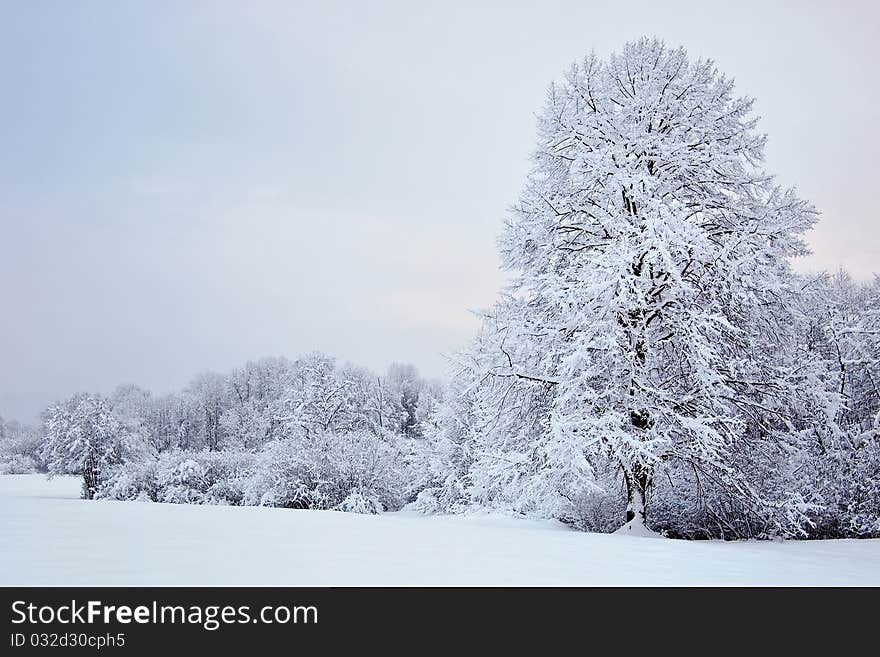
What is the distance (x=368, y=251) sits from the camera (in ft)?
293

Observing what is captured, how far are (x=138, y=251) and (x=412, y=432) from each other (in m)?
37.0

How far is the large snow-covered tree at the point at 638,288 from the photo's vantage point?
384 inches

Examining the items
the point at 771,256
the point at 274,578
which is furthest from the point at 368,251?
the point at 274,578

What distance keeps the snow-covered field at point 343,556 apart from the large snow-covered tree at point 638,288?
2779mm

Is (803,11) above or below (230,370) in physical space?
above

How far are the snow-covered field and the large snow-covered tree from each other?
9.12 ft

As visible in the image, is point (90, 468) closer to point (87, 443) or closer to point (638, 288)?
point (87, 443)

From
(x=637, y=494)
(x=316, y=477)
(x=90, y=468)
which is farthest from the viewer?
(x=90, y=468)

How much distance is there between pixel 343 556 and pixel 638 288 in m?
6.90

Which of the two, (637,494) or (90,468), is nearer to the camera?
(637,494)

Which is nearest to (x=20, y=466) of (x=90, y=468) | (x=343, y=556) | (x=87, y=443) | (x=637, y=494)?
(x=90, y=468)

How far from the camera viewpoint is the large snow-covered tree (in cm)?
975

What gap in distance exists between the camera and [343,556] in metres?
5.07
